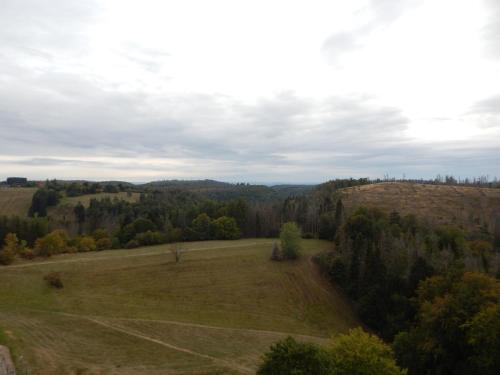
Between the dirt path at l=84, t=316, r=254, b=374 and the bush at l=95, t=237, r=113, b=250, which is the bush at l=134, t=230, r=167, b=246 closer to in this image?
the bush at l=95, t=237, r=113, b=250

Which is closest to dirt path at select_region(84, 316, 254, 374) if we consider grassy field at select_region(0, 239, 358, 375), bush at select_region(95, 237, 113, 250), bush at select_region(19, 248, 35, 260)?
grassy field at select_region(0, 239, 358, 375)

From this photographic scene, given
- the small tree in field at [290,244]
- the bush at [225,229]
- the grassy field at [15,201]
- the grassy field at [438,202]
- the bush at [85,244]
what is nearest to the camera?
the small tree in field at [290,244]

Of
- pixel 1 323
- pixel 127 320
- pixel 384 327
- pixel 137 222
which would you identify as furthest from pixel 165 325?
pixel 137 222

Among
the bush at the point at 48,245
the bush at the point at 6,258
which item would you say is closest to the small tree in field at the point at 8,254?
the bush at the point at 6,258

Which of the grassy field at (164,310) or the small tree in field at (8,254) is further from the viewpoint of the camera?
the small tree in field at (8,254)

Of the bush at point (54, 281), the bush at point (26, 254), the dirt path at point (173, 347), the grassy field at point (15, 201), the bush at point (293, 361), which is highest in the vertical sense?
the grassy field at point (15, 201)

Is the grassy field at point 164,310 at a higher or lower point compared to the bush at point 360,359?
lower

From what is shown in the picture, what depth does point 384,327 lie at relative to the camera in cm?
4516

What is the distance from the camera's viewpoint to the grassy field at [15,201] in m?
127

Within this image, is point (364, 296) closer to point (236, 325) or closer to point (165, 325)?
point (236, 325)

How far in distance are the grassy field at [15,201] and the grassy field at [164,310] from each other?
80325 mm

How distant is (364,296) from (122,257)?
37717 millimetres

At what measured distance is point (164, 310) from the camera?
43.1 meters

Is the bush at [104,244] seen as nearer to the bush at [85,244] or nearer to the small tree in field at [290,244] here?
the bush at [85,244]
